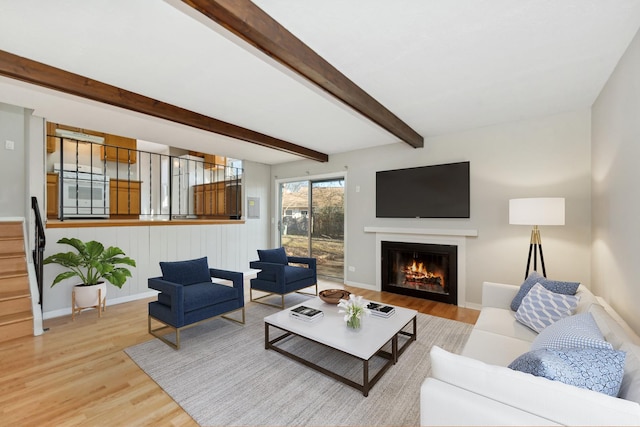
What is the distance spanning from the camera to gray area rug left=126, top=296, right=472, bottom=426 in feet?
6.03

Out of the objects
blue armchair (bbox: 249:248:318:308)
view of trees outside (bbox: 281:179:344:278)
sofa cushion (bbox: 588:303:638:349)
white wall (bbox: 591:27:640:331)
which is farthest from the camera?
view of trees outside (bbox: 281:179:344:278)

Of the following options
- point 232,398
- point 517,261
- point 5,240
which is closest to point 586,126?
point 517,261

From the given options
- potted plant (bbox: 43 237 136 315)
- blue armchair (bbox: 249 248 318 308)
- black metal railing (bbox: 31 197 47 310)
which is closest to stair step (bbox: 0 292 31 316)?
black metal railing (bbox: 31 197 47 310)

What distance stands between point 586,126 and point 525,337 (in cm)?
272

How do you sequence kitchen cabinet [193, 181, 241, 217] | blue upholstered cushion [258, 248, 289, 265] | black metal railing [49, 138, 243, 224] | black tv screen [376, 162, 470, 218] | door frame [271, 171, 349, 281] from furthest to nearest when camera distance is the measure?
kitchen cabinet [193, 181, 241, 217] → door frame [271, 171, 349, 281] → black metal railing [49, 138, 243, 224] → blue upholstered cushion [258, 248, 289, 265] → black tv screen [376, 162, 470, 218]

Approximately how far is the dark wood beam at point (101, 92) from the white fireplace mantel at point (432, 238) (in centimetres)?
278

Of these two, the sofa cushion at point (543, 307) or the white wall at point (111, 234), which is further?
the white wall at point (111, 234)

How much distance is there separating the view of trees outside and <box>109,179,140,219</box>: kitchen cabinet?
3.27m

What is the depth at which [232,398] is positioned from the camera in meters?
2.01

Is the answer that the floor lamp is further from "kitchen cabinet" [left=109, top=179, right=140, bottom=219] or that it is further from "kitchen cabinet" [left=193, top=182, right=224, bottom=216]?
"kitchen cabinet" [left=109, top=179, right=140, bottom=219]

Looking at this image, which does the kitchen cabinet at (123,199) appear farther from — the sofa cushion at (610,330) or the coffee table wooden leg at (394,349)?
the sofa cushion at (610,330)

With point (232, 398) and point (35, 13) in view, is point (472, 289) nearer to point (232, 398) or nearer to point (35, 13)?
point (232, 398)

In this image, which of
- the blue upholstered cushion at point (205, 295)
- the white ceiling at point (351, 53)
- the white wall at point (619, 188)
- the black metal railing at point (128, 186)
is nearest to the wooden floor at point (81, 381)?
the blue upholstered cushion at point (205, 295)

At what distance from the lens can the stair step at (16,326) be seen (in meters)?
2.83
